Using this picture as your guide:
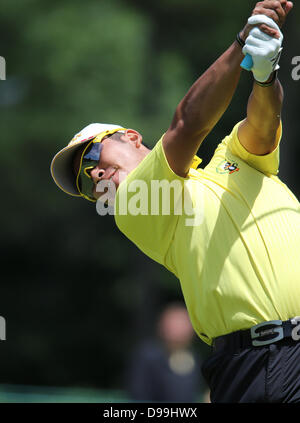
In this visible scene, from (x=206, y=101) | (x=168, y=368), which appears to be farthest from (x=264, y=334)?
(x=168, y=368)

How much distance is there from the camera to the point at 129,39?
7734mm

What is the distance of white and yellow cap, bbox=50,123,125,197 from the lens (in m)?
2.97

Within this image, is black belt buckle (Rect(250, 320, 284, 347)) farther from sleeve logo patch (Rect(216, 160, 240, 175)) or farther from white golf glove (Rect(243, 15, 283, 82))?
white golf glove (Rect(243, 15, 283, 82))

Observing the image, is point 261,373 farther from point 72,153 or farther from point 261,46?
point 72,153

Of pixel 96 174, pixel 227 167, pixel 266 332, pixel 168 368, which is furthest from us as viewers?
pixel 168 368

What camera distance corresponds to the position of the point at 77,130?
7.75m

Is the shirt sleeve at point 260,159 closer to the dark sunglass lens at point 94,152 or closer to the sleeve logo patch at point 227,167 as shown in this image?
the sleeve logo patch at point 227,167

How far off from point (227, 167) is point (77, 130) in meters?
5.22

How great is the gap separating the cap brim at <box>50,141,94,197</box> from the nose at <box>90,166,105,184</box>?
15cm

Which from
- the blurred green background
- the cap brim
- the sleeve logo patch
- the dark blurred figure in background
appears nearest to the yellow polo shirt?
the sleeve logo patch

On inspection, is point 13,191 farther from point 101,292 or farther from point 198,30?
point 198,30

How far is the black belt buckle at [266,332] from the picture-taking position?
2373 millimetres

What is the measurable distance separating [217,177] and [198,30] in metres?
6.58

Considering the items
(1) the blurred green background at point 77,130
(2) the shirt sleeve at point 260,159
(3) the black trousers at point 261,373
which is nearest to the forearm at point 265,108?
(2) the shirt sleeve at point 260,159
